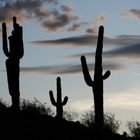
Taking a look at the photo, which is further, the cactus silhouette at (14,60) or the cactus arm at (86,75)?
the cactus silhouette at (14,60)

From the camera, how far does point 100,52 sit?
21.0 meters

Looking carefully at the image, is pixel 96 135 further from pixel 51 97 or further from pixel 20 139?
pixel 51 97

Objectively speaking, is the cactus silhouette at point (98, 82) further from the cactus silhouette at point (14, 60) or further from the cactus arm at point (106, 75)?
the cactus silhouette at point (14, 60)

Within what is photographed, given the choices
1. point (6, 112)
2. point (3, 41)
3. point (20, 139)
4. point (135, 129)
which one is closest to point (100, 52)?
point (3, 41)

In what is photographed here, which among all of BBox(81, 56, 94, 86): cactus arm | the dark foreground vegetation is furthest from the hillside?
BBox(81, 56, 94, 86): cactus arm

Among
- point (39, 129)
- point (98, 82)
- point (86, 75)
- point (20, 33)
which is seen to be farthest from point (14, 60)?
point (39, 129)

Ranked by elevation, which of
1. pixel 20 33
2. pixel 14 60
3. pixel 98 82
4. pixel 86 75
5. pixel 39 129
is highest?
pixel 20 33

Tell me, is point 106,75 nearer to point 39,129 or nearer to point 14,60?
point 14,60

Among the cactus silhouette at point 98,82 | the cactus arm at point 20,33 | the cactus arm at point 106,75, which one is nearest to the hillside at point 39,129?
the cactus silhouette at point 98,82

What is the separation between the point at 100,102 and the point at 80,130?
3.58 metres

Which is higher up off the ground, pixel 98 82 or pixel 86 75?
pixel 86 75

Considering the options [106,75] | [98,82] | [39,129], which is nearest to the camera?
[39,129]

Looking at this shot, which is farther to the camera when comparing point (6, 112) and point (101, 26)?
point (101, 26)

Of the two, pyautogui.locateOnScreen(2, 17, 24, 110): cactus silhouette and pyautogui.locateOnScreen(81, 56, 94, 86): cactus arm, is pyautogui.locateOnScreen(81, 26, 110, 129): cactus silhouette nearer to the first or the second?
pyautogui.locateOnScreen(81, 56, 94, 86): cactus arm
